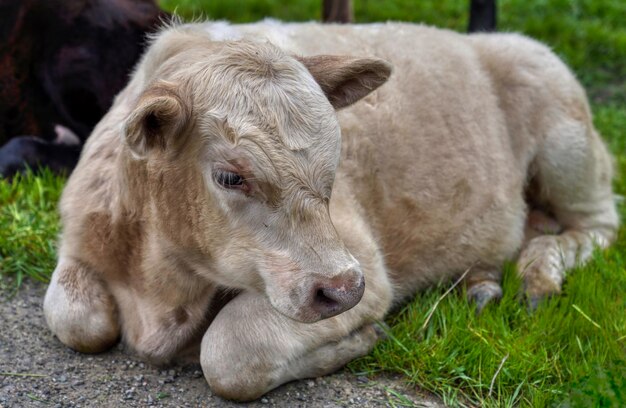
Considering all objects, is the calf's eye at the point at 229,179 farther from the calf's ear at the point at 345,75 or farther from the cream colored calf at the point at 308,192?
the calf's ear at the point at 345,75

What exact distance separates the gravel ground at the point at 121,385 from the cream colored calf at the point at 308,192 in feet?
0.25

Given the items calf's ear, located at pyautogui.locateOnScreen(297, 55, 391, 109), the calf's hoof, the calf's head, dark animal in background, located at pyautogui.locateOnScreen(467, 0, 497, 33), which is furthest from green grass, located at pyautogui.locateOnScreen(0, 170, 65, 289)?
dark animal in background, located at pyautogui.locateOnScreen(467, 0, 497, 33)

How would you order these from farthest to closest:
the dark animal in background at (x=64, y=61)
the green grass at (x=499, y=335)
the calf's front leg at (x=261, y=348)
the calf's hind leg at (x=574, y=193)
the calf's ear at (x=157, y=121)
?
the dark animal in background at (x=64, y=61) → the calf's hind leg at (x=574, y=193) → the green grass at (x=499, y=335) → the calf's front leg at (x=261, y=348) → the calf's ear at (x=157, y=121)

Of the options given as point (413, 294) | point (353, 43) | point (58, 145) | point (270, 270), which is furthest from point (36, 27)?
point (270, 270)

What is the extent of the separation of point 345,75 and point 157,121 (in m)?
0.90

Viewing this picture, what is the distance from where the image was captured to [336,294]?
12.0 ft

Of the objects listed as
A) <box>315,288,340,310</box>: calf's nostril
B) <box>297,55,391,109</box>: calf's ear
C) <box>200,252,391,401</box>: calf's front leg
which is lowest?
<box>200,252,391,401</box>: calf's front leg

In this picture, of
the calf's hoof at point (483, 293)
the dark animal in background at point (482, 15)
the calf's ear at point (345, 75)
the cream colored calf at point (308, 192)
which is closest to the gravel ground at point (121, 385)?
the cream colored calf at point (308, 192)

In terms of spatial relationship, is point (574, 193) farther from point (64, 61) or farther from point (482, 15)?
point (64, 61)

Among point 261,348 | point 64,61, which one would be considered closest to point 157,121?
point 261,348

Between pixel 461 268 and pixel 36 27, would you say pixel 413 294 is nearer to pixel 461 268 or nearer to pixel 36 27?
pixel 461 268

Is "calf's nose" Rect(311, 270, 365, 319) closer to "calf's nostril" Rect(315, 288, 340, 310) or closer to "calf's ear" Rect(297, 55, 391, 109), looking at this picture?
"calf's nostril" Rect(315, 288, 340, 310)

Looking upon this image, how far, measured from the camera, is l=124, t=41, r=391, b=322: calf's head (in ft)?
12.1

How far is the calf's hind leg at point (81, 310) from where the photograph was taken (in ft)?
14.7
